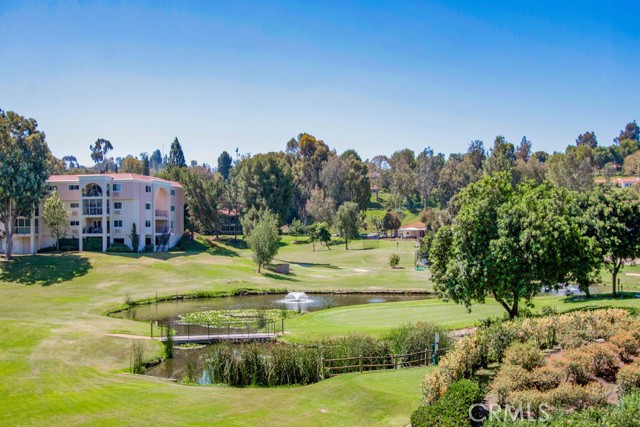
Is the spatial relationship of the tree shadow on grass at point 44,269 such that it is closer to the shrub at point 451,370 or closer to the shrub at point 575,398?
the shrub at point 451,370

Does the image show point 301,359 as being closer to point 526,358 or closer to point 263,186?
point 526,358

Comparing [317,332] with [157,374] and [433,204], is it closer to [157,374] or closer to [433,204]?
[157,374]

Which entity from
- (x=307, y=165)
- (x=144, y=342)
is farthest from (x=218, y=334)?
(x=307, y=165)

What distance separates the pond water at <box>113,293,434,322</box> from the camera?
5084cm

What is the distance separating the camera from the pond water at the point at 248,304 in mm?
50844

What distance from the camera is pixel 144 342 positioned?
36.4 m

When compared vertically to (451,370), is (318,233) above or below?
above

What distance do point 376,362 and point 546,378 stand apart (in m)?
13.7

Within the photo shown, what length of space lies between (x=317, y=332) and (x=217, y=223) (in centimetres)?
7330

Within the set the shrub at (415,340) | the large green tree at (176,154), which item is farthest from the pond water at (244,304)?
the large green tree at (176,154)

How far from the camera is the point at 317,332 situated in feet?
125

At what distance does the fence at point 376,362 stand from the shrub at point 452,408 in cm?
1164

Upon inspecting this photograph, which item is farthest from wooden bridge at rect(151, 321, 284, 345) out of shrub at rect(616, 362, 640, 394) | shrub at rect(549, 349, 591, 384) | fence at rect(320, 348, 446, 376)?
shrub at rect(616, 362, 640, 394)

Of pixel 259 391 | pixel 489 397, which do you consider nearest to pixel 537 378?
pixel 489 397
